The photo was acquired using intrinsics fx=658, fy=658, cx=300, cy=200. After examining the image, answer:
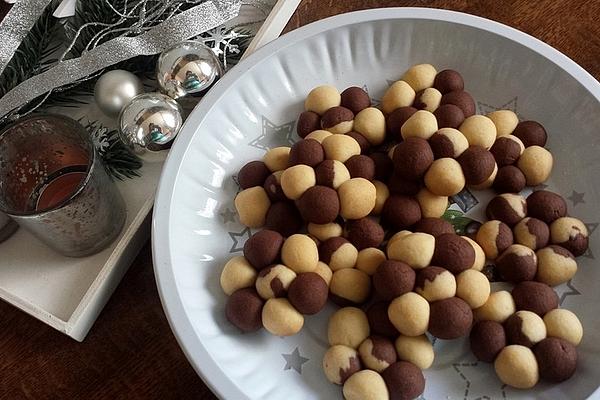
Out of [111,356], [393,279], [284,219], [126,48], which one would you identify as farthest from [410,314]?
[126,48]

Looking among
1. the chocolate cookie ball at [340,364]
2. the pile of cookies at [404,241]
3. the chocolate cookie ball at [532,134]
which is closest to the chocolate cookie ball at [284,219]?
the pile of cookies at [404,241]

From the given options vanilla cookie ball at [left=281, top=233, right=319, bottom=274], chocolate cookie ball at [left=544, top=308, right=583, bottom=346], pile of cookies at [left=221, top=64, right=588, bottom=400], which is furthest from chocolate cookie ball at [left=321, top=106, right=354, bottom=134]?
chocolate cookie ball at [left=544, top=308, right=583, bottom=346]

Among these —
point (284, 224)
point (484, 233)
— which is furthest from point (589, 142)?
point (284, 224)

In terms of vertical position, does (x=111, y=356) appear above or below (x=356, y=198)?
below

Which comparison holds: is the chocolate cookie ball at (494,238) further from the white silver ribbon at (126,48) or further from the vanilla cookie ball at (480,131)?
the white silver ribbon at (126,48)

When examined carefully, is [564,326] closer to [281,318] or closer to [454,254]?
[454,254]

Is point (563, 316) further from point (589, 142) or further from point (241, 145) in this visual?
point (241, 145)

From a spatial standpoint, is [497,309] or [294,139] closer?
[497,309]
